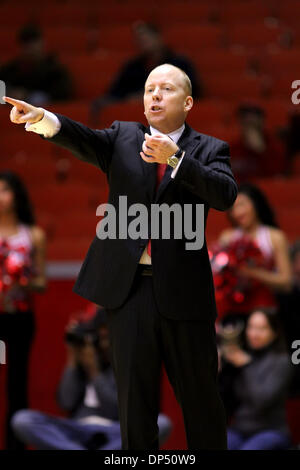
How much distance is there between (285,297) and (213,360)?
226cm

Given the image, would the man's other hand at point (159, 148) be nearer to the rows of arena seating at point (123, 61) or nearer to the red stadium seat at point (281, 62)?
the rows of arena seating at point (123, 61)

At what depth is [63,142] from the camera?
2592mm

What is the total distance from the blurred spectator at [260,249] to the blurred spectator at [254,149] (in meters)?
1.06

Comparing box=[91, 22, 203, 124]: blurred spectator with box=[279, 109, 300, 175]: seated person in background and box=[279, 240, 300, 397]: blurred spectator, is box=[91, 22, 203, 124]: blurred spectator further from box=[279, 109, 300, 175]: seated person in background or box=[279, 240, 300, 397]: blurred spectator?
box=[279, 240, 300, 397]: blurred spectator

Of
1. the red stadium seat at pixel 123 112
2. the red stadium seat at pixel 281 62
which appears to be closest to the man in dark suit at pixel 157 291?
the red stadium seat at pixel 123 112

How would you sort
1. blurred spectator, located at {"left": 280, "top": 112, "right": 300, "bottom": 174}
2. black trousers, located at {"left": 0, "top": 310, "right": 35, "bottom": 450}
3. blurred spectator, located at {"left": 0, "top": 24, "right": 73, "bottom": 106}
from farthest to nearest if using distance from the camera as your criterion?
blurred spectator, located at {"left": 0, "top": 24, "right": 73, "bottom": 106} < blurred spectator, located at {"left": 280, "top": 112, "right": 300, "bottom": 174} < black trousers, located at {"left": 0, "top": 310, "right": 35, "bottom": 450}

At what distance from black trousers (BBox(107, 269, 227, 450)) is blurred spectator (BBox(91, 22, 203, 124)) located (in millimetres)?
3903

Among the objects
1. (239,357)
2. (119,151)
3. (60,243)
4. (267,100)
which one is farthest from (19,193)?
(267,100)

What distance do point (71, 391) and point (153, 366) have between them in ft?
7.19

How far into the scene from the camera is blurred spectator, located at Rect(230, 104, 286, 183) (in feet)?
18.7

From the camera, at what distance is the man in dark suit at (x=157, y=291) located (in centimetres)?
258

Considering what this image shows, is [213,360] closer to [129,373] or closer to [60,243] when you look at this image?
[129,373]

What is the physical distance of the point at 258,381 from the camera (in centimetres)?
449

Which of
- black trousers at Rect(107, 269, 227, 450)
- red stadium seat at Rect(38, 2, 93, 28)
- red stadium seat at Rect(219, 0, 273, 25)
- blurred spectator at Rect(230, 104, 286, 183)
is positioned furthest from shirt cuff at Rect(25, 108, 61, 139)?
red stadium seat at Rect(38, 2, 93, 28)
